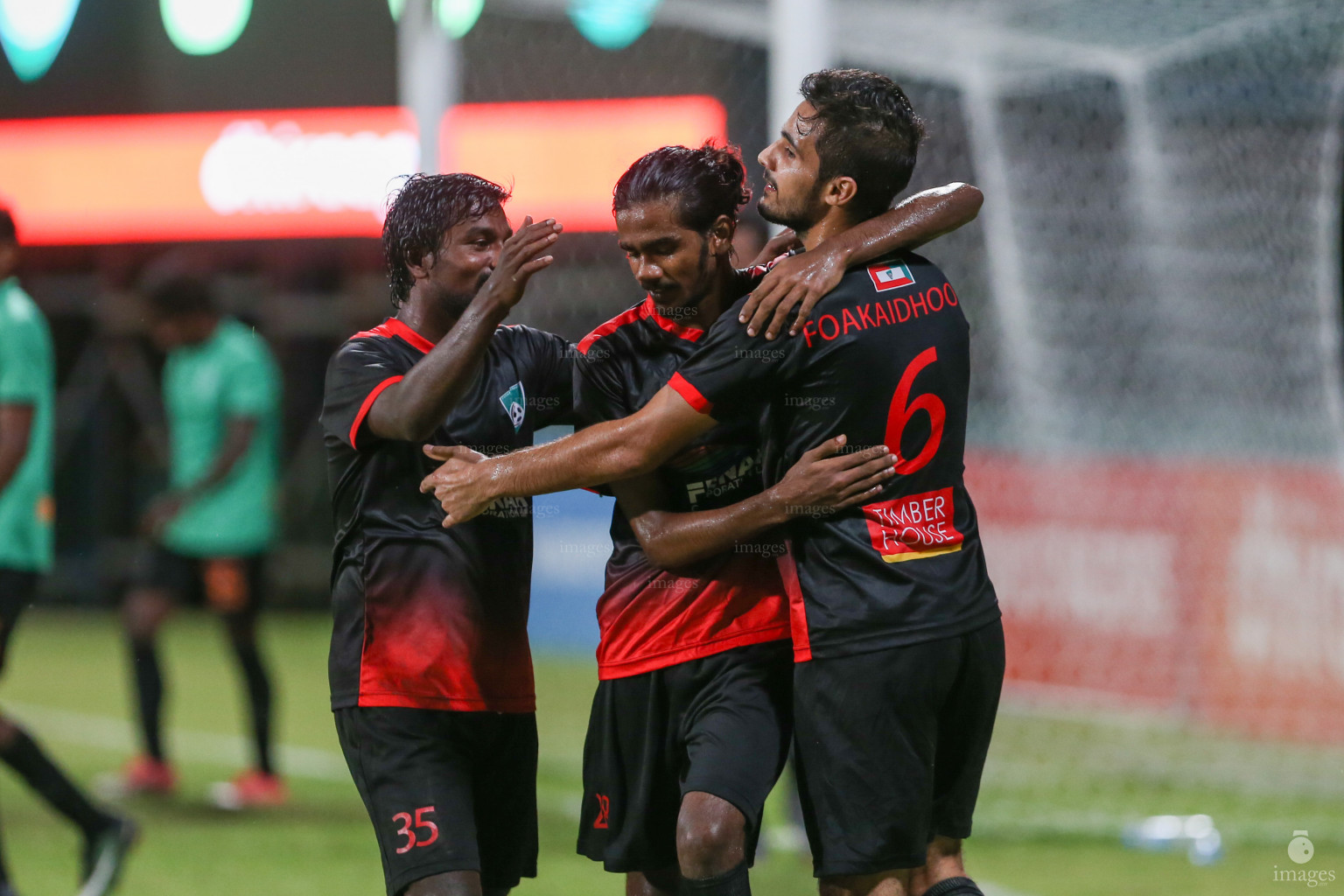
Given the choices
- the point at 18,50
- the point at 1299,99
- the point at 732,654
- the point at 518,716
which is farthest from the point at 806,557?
the point at 18,50

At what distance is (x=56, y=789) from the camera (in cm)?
503

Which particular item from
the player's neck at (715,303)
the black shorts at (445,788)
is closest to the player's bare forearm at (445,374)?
the player's neck at (715,303)

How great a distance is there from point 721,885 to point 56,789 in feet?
10.2

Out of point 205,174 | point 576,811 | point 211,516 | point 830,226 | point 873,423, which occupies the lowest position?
point 576,811

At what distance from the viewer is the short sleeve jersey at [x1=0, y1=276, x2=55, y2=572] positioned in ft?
16.4

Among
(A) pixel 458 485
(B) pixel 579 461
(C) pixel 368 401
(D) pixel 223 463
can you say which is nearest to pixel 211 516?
(D) pixel 223 463

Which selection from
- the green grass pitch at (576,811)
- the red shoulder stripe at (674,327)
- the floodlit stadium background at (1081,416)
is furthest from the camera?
the floodlit stadium background at (1081,416)

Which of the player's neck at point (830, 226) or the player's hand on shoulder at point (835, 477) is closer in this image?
the player's hand on shoulder at point (835, 477)

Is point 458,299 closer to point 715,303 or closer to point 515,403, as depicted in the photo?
point 515,403

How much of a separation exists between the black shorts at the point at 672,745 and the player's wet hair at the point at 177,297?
14.1ft

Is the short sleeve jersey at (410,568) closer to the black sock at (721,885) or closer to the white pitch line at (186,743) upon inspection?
the black sock at (721,885)

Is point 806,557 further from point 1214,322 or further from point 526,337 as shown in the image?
point 1214,322

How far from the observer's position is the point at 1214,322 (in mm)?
7301

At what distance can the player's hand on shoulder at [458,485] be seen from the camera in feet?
9.46
